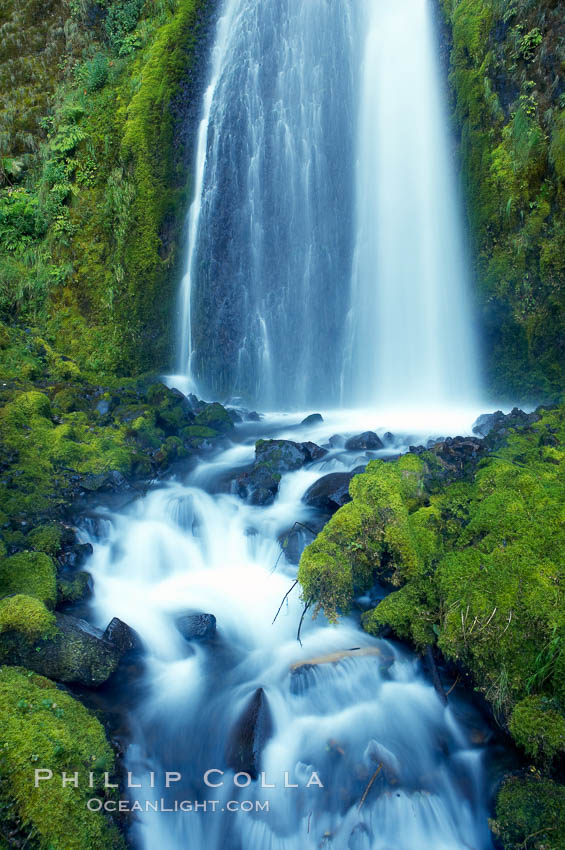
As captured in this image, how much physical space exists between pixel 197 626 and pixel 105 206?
10.7m

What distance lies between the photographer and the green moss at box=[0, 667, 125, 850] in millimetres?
2590

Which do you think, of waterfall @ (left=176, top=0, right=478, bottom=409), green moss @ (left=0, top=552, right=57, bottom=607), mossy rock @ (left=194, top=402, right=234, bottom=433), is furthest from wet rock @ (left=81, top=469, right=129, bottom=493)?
waterfall @ (left=176, top=0, right=478, bottom=409)

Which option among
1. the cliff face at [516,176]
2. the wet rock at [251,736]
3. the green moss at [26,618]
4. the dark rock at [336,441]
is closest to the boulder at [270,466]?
the dark rock at [336,441]

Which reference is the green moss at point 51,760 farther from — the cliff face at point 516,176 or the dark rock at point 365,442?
the cliff face at point 516,176

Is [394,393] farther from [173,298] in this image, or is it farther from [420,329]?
[173,298]

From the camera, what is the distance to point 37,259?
1205cm

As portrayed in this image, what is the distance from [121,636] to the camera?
473 centimetres

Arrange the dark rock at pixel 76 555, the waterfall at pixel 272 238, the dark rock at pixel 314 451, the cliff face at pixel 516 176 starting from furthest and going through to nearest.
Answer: the waterfall at pixel 272 238, the cliff face at pixel 516 176, the dark rock at pixel 314 451, the dark rock at pixel 76 555

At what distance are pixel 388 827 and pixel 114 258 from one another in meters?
12.1

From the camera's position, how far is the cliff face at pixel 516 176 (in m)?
9.75

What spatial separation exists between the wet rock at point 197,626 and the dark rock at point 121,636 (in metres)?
0.48

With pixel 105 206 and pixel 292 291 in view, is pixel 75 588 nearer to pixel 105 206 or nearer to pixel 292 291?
pixel 292 291

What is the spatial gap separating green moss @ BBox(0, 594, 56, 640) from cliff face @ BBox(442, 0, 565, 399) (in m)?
10.0

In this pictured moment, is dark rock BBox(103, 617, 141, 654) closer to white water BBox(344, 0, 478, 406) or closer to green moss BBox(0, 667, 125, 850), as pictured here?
green moss BBox(0, 667, 125, 850)
